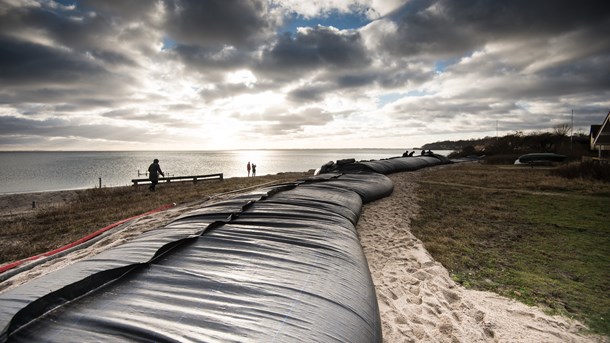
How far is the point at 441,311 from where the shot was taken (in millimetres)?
3090

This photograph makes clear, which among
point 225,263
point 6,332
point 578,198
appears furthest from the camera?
point 578,198

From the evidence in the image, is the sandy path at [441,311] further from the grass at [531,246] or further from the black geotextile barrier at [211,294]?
the black geotextile barrier at [211,294]

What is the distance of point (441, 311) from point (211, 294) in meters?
2.75

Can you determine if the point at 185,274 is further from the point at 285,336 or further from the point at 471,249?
the point at 471,249

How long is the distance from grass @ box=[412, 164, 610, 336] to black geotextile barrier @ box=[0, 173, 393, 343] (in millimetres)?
2338

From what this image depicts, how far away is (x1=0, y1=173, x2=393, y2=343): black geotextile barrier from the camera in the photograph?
1.66 meters

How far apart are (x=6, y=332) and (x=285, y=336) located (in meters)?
1.70

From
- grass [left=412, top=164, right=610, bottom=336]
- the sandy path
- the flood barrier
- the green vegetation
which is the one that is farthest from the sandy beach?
the green vegetation

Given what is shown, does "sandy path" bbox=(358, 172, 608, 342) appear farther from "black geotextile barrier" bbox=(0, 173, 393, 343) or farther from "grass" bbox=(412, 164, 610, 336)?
"black geotextile barrier" bbox=(0, 173, 393, 343)

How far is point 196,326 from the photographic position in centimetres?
171

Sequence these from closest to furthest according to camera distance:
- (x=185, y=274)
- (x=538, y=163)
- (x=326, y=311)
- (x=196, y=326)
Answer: (x=196, y=326) < (x=326, y=311) < (x=185, y=274) < (x=538, y=163)

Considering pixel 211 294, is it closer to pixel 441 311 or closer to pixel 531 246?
pixel 441 311

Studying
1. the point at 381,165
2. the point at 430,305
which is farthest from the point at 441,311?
the point at 381,165

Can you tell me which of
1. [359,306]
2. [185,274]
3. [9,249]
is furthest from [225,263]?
[9,249]
